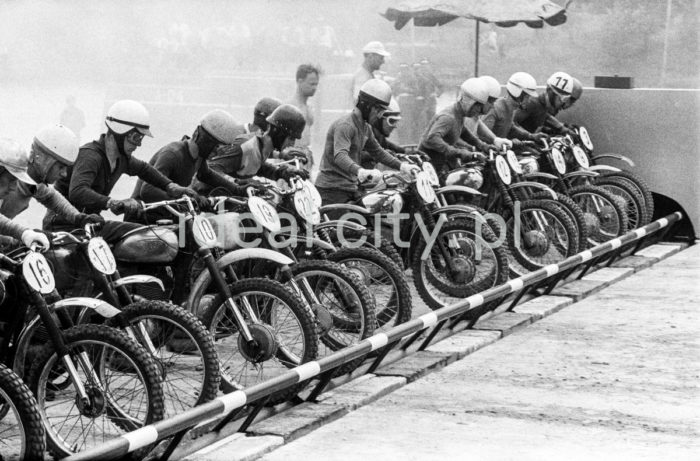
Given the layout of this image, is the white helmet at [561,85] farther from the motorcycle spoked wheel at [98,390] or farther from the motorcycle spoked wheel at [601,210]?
the motorcycle spoked wheel at [98,390]

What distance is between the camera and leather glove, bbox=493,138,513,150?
12.0 metres

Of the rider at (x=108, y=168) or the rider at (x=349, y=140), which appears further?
the rider at (x=349, y=140)

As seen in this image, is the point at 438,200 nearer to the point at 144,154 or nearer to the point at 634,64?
the point at 144,154

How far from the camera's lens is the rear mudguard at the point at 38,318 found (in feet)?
21.4

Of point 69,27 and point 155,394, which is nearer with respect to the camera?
point 155,394

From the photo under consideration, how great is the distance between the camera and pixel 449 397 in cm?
777

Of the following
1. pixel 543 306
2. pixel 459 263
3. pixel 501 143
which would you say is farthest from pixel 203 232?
pixel 501 143

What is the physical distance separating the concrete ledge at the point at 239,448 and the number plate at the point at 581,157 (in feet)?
24.2

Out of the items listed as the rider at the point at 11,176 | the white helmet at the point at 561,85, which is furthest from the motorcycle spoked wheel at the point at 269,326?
the white helmet at the point at 561,85

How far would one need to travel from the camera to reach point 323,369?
7.17 meters

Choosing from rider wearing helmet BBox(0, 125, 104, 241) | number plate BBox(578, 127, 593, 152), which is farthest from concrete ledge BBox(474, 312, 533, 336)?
number plate BBox(578, 127, 593, 152)

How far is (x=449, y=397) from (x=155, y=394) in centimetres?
206

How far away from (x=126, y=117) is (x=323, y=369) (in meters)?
1.95

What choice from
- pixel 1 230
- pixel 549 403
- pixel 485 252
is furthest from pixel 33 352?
pixel 485 252
